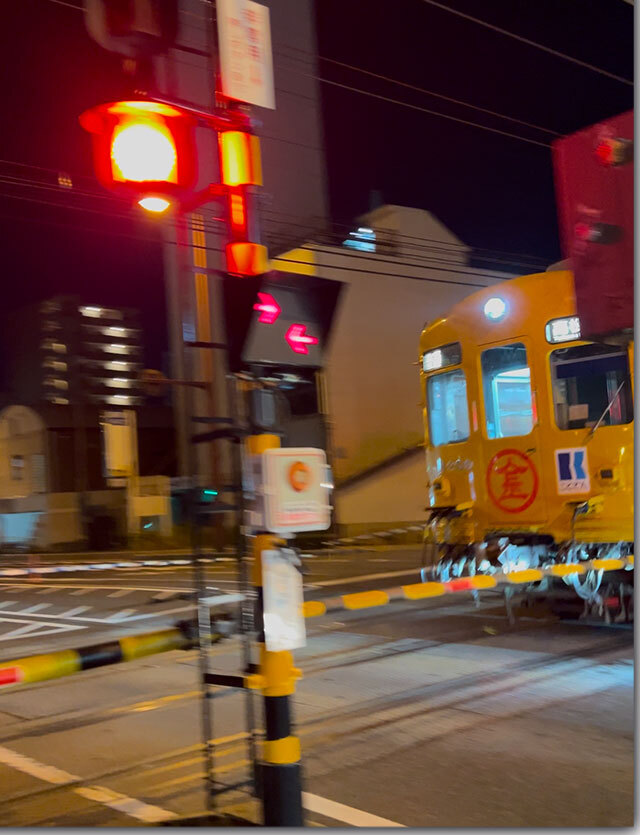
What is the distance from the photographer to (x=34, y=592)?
14.7 m

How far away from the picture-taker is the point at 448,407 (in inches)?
374

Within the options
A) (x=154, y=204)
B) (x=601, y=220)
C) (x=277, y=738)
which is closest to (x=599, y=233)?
(x=601, y=220)

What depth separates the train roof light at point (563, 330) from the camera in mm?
7949

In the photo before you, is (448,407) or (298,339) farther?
(448,407)

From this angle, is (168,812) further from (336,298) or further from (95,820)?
(336,298)

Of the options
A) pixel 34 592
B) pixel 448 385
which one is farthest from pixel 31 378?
pixel 448 385

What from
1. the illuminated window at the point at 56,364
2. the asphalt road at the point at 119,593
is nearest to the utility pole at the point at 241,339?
the asphalt road at the point at 119,593

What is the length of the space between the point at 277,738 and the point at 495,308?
20.9ft

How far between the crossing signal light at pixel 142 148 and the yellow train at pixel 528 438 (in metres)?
5.17

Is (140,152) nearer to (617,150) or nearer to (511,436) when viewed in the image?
(617,150)

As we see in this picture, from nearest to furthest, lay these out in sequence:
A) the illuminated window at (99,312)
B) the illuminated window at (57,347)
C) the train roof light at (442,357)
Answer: the train roof light at (442,357), the illuminated window at (57,347), the illuminated window at (99,312)

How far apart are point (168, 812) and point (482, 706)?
8.06 ft

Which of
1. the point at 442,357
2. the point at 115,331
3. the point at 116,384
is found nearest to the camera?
the point at 442,357

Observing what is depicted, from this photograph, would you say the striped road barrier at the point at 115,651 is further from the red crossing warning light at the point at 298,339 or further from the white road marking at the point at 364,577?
the white road marking at the point at 364,577
